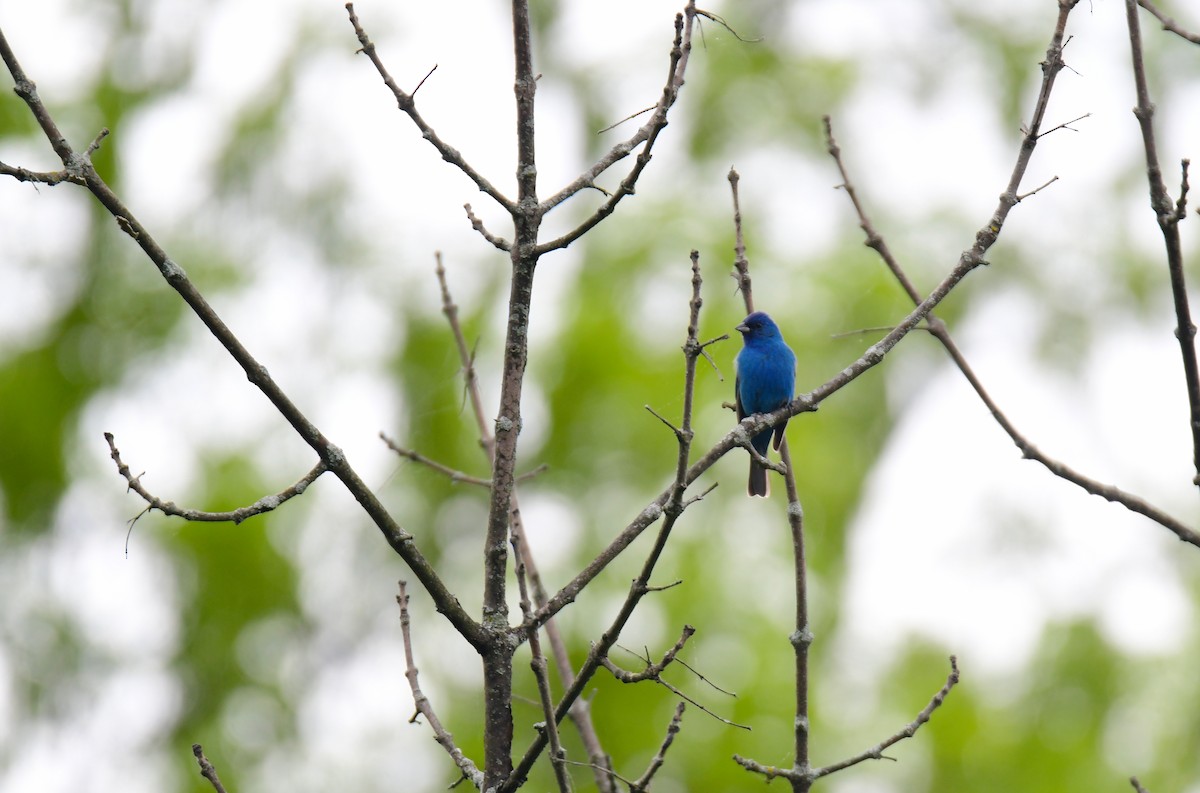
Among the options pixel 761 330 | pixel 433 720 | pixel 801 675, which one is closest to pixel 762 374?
pixel 761 330

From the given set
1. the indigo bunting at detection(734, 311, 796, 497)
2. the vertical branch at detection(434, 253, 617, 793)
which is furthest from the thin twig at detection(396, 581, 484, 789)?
the indigo bunting at detection(734, 311, 796, 497)

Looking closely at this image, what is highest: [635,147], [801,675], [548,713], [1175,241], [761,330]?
[761,330]

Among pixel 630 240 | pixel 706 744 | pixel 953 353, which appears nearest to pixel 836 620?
pixel 706 744

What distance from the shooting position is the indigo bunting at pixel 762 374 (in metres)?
7.14

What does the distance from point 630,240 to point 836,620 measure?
458cm

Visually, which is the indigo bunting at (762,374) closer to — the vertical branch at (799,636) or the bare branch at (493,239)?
the vertical branch at (799,636)

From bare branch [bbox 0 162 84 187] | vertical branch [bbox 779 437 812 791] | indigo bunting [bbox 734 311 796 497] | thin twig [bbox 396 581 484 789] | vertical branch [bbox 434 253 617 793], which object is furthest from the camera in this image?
indigo bunting [bbox 734 311 796 497]

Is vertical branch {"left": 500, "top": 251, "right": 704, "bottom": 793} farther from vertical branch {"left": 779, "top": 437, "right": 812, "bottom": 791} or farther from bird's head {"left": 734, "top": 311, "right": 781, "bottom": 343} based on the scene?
bird's head {"left": 734, "top": 311, "right": 781, "bottom": 343}

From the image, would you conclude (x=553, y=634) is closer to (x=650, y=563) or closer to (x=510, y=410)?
(x=510, y=410)

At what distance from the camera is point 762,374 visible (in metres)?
7.15

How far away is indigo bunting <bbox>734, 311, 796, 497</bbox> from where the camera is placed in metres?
7.14

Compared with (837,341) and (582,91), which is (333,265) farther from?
(837,341)

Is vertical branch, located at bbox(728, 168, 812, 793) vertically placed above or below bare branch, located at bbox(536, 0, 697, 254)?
below

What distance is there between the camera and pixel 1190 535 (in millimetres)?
2916
